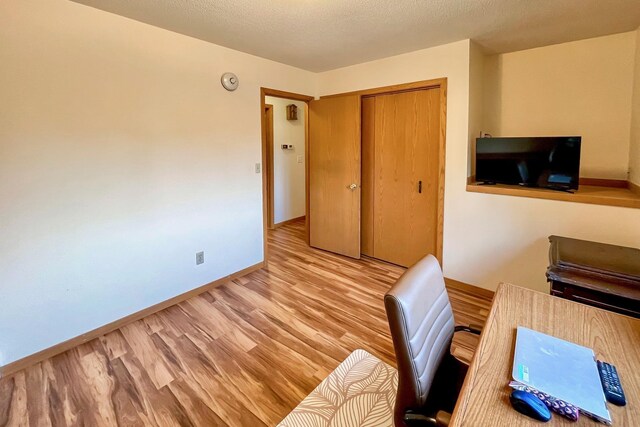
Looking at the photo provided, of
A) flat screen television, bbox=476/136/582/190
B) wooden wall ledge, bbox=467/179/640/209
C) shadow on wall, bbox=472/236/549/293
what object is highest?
flat screen television, bbox=476/136/582/190

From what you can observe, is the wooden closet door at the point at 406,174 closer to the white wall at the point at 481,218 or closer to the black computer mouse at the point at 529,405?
the white wall at the point at 481,218

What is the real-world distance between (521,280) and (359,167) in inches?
76.0

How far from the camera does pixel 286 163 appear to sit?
5375 millimetres

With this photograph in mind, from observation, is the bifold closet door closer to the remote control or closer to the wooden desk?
the wooden desk

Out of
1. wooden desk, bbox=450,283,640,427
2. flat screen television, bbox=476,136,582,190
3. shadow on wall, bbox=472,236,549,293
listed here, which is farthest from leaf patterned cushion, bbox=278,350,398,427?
flat screen television, bbox=476,136,582,190

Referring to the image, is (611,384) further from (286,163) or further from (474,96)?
(286,163)

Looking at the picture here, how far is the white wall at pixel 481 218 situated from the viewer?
2346 mm

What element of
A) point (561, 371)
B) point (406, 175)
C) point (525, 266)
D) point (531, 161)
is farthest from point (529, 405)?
point (406, 175)

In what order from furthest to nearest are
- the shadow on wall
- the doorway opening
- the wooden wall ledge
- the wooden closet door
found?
the doorway opening
the wooden closet door
the shadow on wall
the wooden wall ledge

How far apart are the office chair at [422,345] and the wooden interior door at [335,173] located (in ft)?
8.11

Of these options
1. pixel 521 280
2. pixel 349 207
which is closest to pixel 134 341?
pixel 349 207

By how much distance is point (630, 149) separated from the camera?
2561mm

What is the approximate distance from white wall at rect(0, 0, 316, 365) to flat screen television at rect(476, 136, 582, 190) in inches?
91.3

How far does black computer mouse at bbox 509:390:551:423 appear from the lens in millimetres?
736
